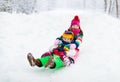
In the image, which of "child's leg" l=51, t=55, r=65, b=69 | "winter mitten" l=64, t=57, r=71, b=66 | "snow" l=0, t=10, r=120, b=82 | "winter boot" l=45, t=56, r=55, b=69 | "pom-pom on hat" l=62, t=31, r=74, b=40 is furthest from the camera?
"pom-pom on hat" l=62, t=31, r=74, b=40

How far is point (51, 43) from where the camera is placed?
10008 millimetres

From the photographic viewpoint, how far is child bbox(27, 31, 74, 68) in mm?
6801

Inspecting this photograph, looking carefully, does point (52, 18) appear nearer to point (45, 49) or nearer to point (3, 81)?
point (45, 49)

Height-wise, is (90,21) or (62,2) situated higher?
(90,21)

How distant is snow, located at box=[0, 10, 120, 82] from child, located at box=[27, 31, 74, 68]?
193 mm

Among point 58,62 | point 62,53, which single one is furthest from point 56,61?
point 62,53

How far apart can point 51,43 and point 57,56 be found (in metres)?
2.88

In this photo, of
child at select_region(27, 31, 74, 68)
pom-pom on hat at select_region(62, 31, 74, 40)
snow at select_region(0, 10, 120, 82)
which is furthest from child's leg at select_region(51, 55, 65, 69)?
pom-pom on hat at select_region(62, 31, 74, 40)

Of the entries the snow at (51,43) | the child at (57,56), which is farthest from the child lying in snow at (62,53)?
the snow at (51,43)

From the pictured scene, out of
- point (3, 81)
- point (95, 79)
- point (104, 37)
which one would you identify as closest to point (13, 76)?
point (3, 81)

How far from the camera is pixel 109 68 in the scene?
23.1 feet

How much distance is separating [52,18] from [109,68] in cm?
654

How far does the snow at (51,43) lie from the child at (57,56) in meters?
0.19

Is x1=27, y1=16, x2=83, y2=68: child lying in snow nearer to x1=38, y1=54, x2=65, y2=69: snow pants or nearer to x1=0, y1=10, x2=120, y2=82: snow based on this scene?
x1=38, y1=54, x2=65, y2=69: snow pants
